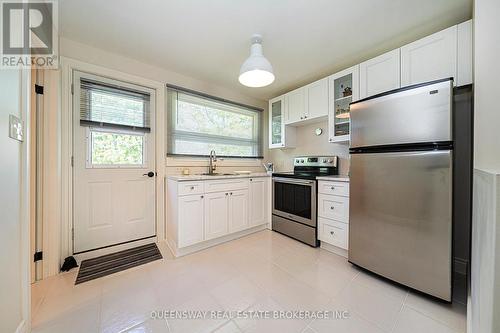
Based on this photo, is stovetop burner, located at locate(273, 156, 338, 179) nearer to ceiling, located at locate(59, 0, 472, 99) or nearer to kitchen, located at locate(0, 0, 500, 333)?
kitchen, located at locate(0, 0, 500, 333)

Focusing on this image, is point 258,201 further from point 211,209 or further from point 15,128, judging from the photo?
A: point 15,128

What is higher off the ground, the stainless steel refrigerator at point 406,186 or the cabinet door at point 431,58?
the cabinet door at point 431,58

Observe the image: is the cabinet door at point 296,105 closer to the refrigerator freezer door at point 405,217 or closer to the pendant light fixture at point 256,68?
the pendant light fixture at point 256,68

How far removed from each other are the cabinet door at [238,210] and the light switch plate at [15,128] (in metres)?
1.96

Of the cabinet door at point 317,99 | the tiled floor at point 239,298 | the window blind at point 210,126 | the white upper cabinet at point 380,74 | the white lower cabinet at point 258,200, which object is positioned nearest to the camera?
the tiled floor at point 239,298

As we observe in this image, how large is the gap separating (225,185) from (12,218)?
184 centimetres

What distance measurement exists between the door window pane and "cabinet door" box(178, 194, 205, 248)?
877 millimetres

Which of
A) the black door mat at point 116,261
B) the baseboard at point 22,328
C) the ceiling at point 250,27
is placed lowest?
the black door mat at point 116,261

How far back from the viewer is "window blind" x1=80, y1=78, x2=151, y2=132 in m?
2.14

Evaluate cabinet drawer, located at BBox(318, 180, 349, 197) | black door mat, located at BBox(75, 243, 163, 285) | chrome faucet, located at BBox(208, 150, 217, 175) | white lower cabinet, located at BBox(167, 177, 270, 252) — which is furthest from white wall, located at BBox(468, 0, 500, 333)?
chrome faucet, located at BBox(208, 150, 217, 175)

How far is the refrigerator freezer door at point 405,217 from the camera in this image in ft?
4.75

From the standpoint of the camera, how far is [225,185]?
260cm

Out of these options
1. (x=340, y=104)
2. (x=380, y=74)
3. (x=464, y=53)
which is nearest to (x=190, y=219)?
(x=340, y=104)

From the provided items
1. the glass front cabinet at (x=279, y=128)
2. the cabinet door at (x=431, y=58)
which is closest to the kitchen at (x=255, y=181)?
the cabinet door at (x=431, y=58)
